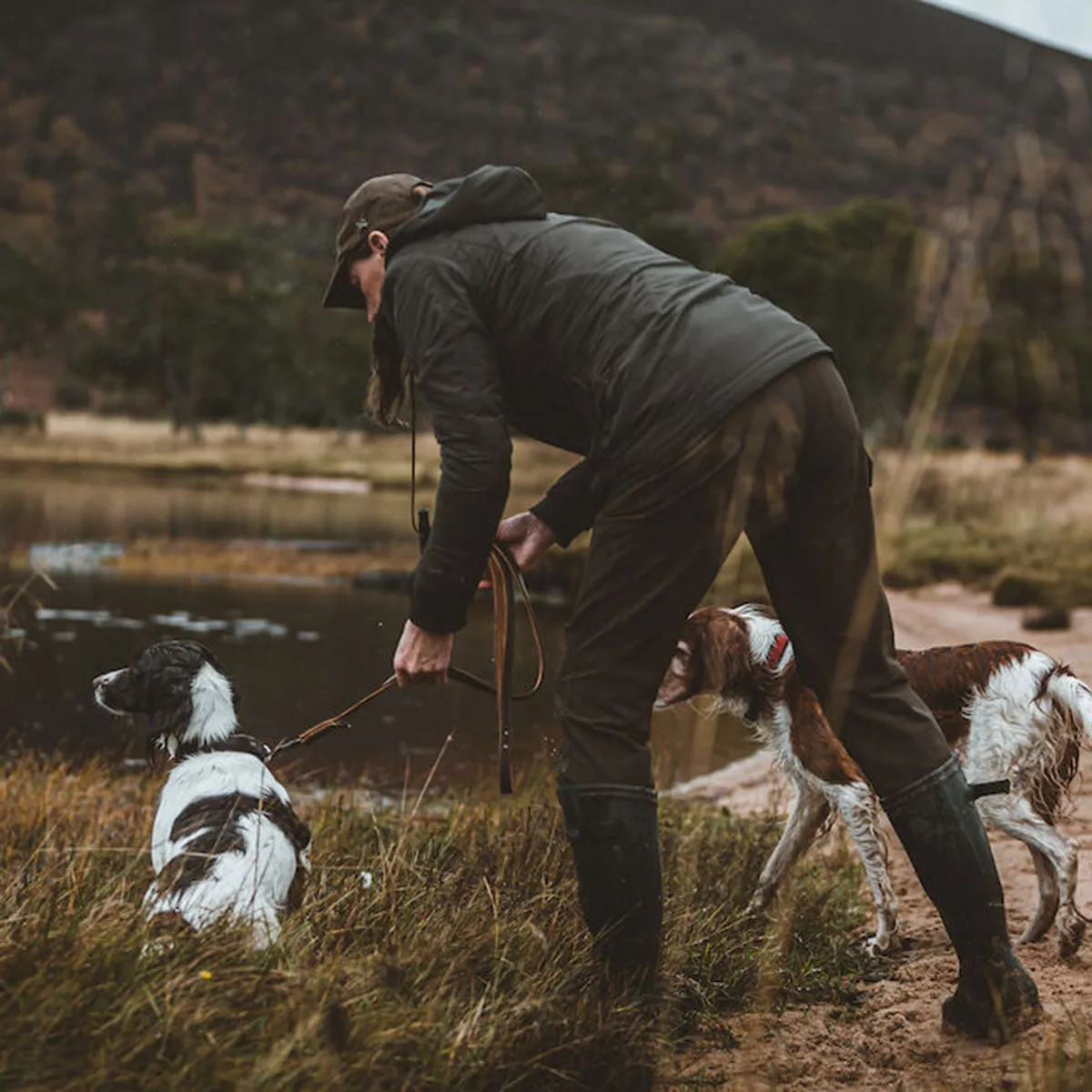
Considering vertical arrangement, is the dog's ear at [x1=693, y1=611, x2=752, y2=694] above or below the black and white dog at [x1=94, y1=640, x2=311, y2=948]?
above

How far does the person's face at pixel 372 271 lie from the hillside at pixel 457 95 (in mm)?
117463

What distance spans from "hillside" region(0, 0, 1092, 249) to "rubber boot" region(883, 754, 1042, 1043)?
11773 centimetres

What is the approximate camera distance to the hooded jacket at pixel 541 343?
3.07 meters

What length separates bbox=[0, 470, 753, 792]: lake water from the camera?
9266 mm

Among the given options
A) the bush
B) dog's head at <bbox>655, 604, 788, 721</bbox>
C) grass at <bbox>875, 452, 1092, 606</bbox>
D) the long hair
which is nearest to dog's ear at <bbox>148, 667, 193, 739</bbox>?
the long hair

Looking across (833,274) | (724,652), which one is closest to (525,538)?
(724,652)

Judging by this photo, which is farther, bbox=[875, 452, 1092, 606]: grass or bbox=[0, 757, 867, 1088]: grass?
bbox=[875, 452, 1092, 606]: grass

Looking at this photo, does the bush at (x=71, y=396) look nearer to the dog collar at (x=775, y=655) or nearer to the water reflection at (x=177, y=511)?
the water reflection at (x=177, y=511)

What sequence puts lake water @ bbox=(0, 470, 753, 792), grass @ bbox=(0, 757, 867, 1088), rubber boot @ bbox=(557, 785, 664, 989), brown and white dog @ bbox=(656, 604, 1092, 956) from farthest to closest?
lake water @ bbox=(0, 470, 753, 792) → brown and white dog @ bbox=(656, 604, 1092, 956) → rubber boot @ bbox=(557, 785, 664, 989) → grass @ bbox=(0, 757, 867, 1088)

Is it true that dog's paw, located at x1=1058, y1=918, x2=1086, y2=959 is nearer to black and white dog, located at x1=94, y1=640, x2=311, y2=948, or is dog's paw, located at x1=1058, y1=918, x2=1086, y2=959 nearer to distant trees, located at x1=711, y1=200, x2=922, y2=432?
black and white dog, located at x1=94, y1=640, x2=311, y2=948

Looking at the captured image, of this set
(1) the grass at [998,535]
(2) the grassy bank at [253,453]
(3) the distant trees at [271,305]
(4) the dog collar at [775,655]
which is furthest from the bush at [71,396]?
(4) the dog collar at [775,655]

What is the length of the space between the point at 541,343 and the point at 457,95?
473 ft

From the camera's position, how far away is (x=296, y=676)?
1220 centimetres

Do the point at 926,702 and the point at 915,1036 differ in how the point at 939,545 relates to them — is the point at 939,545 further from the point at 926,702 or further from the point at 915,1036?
the point at 915,1036
